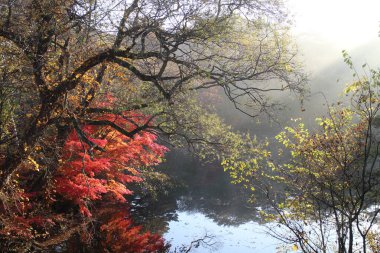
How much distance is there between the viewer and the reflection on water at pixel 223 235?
480 inches

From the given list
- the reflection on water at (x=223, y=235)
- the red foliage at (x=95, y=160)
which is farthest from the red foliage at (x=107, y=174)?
the reflection on water at (x=223, y=235)

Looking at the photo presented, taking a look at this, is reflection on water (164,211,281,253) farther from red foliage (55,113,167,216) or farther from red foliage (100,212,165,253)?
red foliage (55,113,167,216)

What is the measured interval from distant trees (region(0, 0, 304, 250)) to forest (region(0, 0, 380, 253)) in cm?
4

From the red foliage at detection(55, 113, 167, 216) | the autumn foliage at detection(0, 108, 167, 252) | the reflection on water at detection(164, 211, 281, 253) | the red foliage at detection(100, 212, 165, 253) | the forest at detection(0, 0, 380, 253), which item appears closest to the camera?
the forest at detection(0, 0, 380, 253)

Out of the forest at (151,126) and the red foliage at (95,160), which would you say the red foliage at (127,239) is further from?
the red foliage at (95,160)

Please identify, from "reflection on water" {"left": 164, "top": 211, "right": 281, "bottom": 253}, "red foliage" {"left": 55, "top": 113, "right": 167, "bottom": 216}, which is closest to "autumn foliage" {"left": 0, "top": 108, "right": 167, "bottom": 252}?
"red foliage" {"left": 55, "top": 113, "right": 167, "bottom": 216}

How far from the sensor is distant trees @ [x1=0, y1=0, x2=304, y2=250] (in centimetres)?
691

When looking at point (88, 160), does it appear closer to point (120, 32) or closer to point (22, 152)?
point (22, 152)

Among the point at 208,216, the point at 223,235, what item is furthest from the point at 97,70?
the point at 208,216

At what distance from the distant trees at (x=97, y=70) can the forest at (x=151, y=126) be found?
41 millimetres

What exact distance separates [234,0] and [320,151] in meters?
4.44

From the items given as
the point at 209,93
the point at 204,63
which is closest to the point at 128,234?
the point at 204,63

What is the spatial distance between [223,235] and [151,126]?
5.40 m

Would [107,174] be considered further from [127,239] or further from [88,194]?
[88,194]
